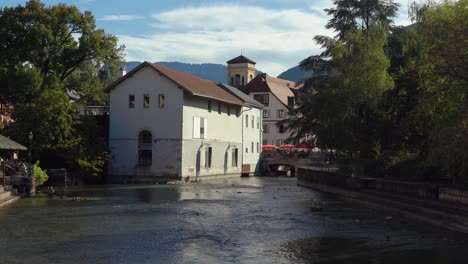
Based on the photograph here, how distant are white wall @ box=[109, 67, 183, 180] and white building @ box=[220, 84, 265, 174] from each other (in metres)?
15.3

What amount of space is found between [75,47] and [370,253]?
128ft

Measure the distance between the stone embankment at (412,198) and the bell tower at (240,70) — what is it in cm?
7380

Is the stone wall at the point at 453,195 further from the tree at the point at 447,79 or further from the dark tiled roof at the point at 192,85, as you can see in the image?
the dark tiled roof at the point at 192,85

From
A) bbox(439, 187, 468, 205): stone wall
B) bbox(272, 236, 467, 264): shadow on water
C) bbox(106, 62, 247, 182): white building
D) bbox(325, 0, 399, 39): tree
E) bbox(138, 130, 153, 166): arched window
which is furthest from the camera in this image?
bbox(138, 130, 153, 166): arched window

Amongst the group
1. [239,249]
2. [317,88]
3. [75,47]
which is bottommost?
[239,249]

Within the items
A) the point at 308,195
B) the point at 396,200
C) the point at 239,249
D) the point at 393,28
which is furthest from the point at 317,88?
the point at 239,249

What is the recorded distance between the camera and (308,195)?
39.4 meters

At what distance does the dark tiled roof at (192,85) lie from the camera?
178ft

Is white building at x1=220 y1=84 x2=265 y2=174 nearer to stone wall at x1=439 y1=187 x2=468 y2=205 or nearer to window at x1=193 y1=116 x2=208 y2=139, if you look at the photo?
window at x1=193 y1=116 x2=208 y2=139

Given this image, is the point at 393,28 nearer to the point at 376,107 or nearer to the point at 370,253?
the point at 376,107

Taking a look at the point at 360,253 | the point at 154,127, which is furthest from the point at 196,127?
the point at 360,253

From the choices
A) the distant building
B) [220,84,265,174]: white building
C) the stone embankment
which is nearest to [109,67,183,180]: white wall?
[220,84,265,174]: white building

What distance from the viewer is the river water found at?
16.4 metres

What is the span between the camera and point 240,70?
371 ft
